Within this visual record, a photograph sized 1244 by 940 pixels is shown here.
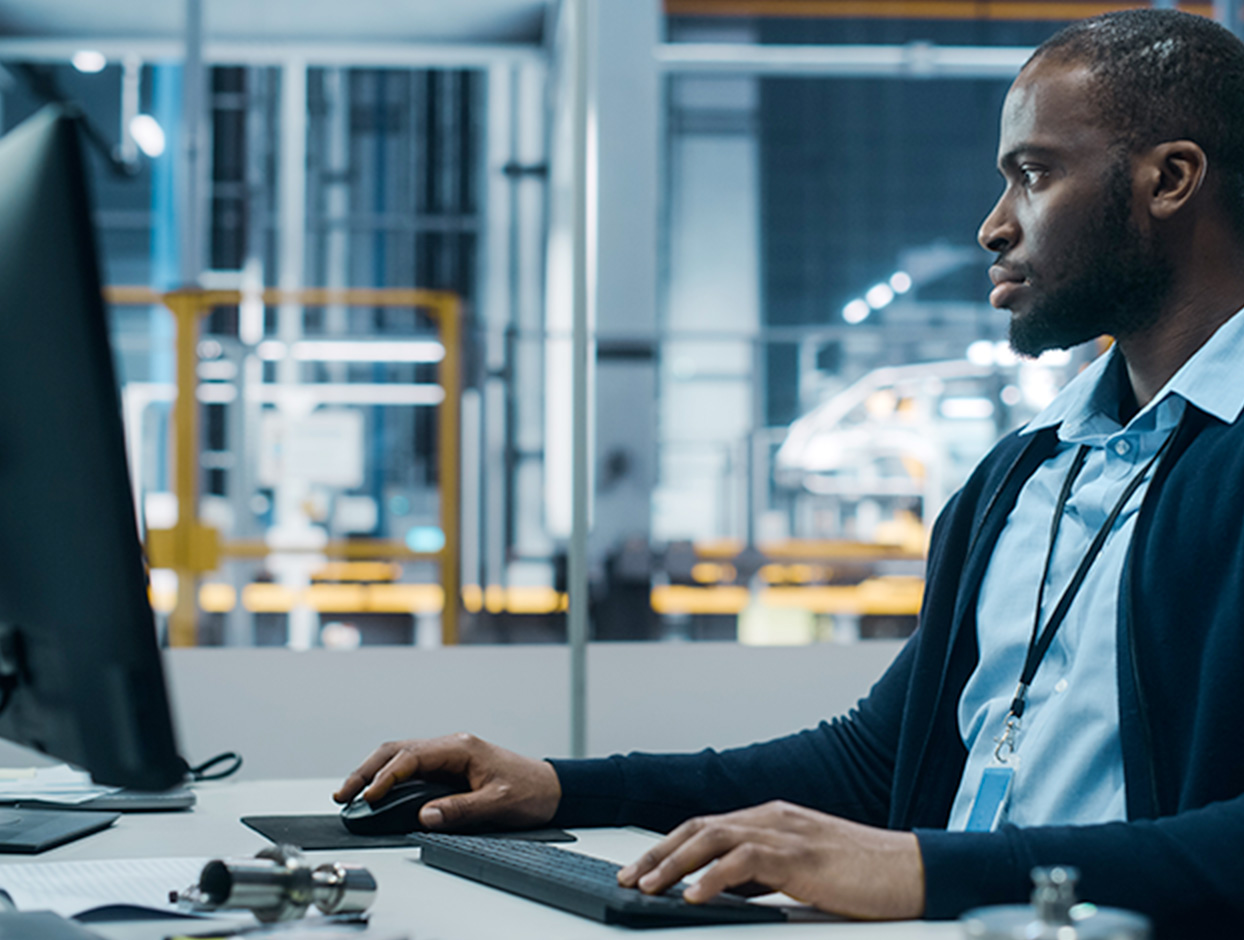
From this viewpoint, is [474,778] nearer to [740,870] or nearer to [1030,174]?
[740,870]

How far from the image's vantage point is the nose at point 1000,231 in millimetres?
1183

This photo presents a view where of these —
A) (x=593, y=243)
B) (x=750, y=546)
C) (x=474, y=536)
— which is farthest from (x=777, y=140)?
(x=593, y=243)

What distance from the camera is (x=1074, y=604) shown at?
1.05 metres

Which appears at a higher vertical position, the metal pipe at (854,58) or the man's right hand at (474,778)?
the metal pipe at (854,58)

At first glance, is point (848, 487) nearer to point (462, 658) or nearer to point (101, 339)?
point (462, 658)

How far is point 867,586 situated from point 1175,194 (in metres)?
4.20

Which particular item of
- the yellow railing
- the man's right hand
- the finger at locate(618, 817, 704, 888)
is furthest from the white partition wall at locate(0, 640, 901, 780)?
the yellow railing

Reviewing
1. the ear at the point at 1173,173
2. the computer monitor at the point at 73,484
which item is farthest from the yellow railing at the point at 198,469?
the computer monitor at the point at 73,484

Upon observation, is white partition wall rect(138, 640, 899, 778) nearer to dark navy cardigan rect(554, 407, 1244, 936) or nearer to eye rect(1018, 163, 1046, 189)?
dark navy cardigan rect(554, 407, 1244, 936)

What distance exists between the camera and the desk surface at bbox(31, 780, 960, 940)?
2.39ft

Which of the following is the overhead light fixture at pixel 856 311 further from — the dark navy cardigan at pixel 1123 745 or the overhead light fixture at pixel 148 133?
the dark navy cardigan at pixel 1123 745

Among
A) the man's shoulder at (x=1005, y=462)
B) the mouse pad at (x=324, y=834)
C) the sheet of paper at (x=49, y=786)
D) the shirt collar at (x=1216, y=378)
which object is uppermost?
the shirt collar at (x=1216, y=378)

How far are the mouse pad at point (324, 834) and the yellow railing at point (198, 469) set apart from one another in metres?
2.26

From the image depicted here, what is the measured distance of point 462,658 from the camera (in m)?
1.96
